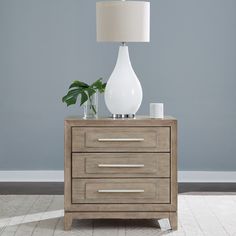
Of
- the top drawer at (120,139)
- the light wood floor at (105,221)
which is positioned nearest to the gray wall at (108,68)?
the light wood floor at (105,221)

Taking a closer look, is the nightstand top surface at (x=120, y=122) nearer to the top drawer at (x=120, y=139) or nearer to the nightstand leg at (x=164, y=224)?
Answer: the top drawer at (x=120, y=139)

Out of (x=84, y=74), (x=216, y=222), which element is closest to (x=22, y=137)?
(x=84, y=74)

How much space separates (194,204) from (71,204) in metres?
1.06

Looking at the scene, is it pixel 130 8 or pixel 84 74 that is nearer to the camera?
pixel 130 8

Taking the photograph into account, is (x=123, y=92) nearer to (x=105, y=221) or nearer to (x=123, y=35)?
(x=123, y=35)

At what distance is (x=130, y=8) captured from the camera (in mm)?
3705

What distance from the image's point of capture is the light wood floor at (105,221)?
3.63 m

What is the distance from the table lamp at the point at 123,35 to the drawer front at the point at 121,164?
270 millimetres

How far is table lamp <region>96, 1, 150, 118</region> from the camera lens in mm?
3709

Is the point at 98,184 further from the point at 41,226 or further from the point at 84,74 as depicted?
the point at 84,74

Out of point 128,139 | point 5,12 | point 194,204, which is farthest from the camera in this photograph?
point 5,12

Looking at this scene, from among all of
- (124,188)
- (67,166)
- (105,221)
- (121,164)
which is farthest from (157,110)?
(105,221)

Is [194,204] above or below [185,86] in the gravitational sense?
below

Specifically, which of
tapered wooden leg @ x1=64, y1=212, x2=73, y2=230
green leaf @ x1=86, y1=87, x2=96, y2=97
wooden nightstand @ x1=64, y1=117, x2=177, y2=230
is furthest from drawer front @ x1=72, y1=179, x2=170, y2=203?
green leaf @ x1=86, y1=87, x2=96, y2=97
